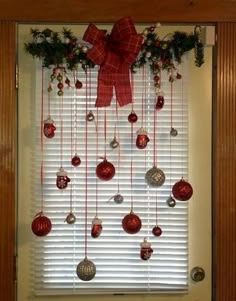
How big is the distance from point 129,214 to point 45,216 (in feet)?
1.06

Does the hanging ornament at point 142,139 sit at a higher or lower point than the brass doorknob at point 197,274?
higher

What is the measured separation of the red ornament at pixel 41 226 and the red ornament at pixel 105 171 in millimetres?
254

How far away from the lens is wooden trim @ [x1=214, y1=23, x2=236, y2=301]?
1.49 m

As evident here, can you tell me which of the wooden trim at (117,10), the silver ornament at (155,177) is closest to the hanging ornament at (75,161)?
the silver ornament at (155,177)

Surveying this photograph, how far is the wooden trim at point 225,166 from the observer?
1494mm

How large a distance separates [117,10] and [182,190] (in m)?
0.73

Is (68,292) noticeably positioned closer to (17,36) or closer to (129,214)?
(129,214)

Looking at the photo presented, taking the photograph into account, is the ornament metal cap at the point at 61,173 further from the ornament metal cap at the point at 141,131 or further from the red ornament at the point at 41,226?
the ornament metal cap at the point at 141,131

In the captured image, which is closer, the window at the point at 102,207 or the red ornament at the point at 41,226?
the red ornament at the point at 41,226

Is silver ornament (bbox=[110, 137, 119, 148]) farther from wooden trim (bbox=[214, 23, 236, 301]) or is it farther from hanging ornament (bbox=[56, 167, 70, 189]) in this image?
wooden trim (bbox=[214, 23, 236, 301])

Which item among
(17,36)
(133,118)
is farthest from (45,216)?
(17,36)

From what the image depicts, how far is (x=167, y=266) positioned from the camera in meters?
1.50

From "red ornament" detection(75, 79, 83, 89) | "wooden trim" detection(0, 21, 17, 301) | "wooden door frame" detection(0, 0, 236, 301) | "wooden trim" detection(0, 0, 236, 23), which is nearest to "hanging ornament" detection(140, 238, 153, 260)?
"wooden door frame" detection(0, 0, 236, 301)

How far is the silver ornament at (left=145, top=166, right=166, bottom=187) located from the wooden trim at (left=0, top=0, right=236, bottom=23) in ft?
1.91
